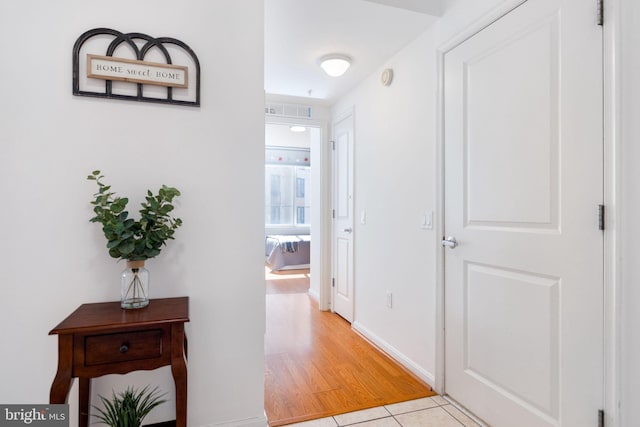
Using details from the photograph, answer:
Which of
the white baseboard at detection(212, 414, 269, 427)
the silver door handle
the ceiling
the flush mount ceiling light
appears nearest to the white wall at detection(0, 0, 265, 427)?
the white baseboard at detection(212, 414, 269, 427)

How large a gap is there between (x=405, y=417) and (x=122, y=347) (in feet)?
4.83

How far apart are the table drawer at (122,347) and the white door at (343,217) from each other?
2.30 m

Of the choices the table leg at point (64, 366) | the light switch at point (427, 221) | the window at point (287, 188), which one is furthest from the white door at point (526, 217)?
the window at point (287, 188)

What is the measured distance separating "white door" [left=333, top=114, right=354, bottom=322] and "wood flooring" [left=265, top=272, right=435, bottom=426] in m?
0.25

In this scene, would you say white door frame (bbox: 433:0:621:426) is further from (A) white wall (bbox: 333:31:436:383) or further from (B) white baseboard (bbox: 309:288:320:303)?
(B) white baseboard (bbox: 309:288:320:303)

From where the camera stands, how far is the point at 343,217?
3.61m

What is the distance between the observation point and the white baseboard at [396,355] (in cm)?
224

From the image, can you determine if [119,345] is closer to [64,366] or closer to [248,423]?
[64,366]

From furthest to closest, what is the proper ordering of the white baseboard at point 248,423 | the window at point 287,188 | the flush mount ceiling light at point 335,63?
1. the window at point 287,188
2. the flush mount ceiling light at point 335,63
3. the white baseboard at point 248,423

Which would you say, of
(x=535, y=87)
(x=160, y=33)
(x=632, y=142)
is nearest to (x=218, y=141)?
(x=160, y=33)

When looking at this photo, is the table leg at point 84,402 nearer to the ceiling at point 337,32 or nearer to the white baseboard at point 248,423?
the white baseboard at point 248,423

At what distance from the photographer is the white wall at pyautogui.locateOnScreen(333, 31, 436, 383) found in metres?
2.26

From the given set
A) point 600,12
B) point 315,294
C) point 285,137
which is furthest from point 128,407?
point 285,137

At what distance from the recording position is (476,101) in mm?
1845
